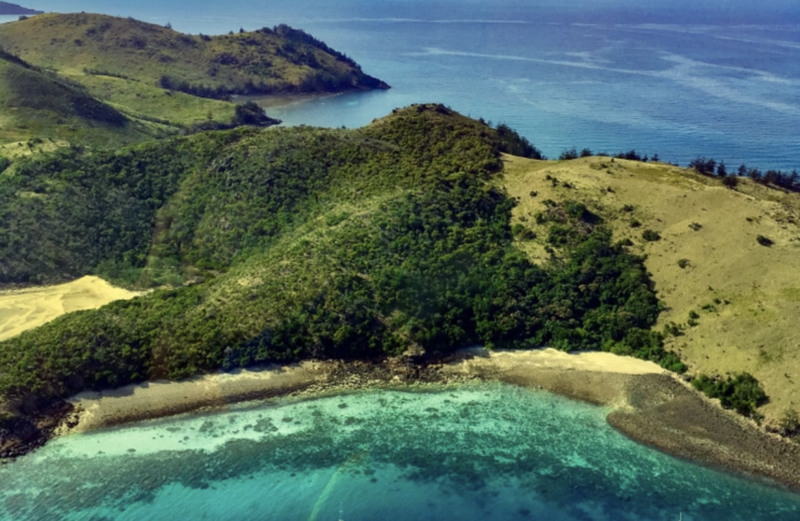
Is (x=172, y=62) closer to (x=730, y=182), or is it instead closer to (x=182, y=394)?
(x=182, y=394)

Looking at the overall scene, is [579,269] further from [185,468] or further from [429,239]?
[185,468]

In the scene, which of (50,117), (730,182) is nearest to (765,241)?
(730,182)

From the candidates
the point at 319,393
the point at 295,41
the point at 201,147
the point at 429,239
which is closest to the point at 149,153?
the point at 201,147

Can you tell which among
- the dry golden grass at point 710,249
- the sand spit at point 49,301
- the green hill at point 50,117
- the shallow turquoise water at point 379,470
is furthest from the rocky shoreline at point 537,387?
the green hill at point 50,117

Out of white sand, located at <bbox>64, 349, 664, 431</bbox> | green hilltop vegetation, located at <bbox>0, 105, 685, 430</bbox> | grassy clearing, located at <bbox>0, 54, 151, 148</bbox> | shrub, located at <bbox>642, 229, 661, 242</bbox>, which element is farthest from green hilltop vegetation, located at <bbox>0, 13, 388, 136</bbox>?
shrub, located at <bbox>642, 229, 661, 242</bbox>

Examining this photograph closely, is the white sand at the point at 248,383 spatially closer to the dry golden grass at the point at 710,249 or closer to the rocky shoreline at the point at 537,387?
the rocky shoreline at the point at 537,387

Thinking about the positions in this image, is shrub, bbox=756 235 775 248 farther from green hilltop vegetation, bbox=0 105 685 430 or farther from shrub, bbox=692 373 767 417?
shrub, bbox=692 373 767 417
